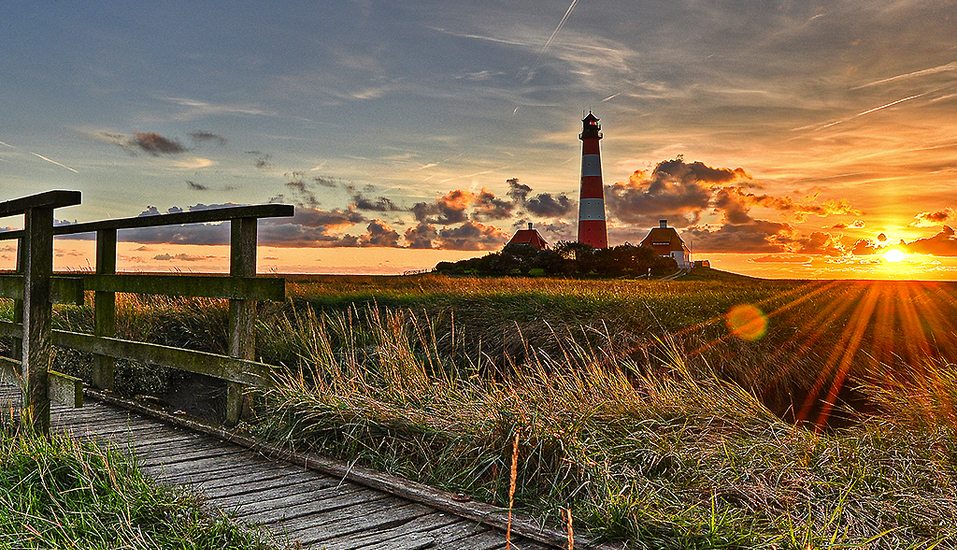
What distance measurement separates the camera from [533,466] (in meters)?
3.98

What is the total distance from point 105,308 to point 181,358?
1.61m

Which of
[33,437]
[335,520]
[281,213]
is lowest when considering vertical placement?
[335,520]

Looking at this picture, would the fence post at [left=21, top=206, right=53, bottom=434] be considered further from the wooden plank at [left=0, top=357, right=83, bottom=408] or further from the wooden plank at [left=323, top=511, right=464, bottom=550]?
the wooden plank at [left=323, top=511, right=464, bottom=550]

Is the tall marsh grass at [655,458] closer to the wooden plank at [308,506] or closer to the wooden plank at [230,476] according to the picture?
the wooden plank at [230,476]

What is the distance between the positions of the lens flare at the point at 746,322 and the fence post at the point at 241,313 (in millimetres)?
6561

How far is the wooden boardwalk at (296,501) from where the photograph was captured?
10.3 ft

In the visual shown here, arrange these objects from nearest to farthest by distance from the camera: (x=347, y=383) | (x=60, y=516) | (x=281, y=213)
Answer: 1. (x=60, y=516)
2. (x=281, y=213)
3. (x=347, y=383)

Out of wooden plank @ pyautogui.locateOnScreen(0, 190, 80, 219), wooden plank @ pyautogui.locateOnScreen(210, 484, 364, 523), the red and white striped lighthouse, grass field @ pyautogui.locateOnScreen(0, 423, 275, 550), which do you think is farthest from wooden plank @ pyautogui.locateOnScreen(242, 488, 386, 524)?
the red and white striped lighthouse

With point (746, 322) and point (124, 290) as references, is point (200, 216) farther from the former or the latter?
point (746, 322)

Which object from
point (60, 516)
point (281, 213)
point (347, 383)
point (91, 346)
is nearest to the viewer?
point (60, 516)

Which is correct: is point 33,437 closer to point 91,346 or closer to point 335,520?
point 335,520

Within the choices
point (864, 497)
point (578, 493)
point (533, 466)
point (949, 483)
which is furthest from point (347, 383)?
point (949, 483)

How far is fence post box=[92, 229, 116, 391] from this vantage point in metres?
6.45

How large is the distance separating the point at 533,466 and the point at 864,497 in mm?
1733
